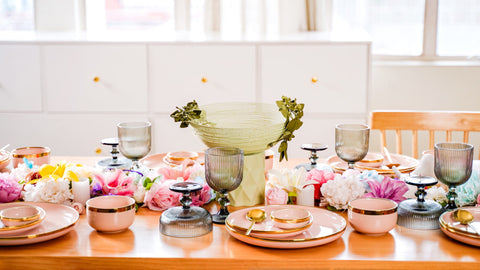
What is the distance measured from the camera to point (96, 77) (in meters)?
2.99

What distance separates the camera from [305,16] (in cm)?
342

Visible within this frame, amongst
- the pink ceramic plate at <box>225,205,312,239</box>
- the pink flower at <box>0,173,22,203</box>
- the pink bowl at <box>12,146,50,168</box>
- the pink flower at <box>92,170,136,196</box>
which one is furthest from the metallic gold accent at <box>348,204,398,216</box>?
the pink bowl at <box>12,146,50,168</box>

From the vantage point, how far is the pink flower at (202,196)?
5.05 feet

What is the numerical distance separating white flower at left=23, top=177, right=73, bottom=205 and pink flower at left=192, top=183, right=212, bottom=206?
0.30 metres

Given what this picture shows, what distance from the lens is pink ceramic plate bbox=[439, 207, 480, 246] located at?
1246 millimetres

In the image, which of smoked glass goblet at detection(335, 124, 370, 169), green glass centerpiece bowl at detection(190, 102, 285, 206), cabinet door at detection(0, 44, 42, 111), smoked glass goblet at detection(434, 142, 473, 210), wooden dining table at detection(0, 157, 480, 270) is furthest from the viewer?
cabinet door at detection(0, 44, 42, 111)

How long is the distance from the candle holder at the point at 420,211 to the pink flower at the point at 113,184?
0.65 meters

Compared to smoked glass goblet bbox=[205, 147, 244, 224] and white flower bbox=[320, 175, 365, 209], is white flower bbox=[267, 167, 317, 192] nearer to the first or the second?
white flower bbox=[320, 175, 365, 209]

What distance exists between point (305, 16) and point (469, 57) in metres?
0.98

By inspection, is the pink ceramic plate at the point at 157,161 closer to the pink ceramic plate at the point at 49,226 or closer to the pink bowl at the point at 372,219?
the pink ceramic plate at the point at 49,226

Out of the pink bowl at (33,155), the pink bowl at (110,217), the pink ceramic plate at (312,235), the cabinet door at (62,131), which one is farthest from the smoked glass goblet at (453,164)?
the cabinet door at (62,131)

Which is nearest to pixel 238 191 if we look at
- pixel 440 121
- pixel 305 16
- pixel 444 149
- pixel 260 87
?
pixel 444 149

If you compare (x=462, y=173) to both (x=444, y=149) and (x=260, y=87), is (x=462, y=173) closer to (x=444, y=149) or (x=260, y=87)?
(x=444, y=149)

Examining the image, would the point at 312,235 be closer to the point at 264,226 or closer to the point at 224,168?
the point at 264,226
